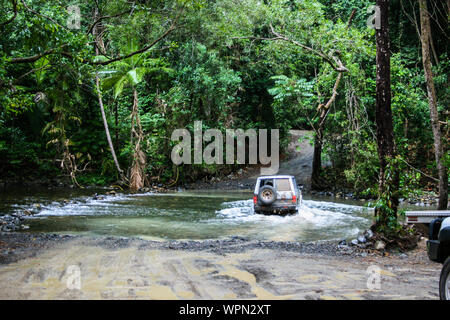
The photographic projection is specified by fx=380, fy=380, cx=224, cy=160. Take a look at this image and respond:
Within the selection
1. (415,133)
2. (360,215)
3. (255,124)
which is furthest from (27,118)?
(415,133)

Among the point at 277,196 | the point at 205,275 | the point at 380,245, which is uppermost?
the point at 277,196

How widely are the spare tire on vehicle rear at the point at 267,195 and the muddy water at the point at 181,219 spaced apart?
57 centimetres

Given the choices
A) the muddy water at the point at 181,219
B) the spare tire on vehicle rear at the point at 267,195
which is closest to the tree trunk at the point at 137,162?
the muddy water at the point at 181,219

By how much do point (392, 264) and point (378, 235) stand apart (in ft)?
4.99

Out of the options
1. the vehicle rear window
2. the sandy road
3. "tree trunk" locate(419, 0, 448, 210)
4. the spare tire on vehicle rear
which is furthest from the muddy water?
the sandy road

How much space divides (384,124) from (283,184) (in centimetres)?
499

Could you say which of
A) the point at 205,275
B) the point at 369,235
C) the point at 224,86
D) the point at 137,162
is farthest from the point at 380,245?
the point at 224,86

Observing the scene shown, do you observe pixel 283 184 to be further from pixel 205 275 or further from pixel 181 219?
pixel 205 275

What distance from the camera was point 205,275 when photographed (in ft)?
18.6

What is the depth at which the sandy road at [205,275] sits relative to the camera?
473 centimetres

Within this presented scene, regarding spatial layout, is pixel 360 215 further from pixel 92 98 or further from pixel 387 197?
pixel 92 98

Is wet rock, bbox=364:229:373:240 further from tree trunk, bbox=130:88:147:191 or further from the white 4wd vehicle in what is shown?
tree trunk, bbox=130:88:147:191

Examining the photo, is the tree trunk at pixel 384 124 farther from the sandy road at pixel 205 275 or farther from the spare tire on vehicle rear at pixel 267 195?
the spare tire on vehicle rear at pixel 267 195

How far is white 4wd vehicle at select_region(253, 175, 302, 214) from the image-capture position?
1277 centimetres
